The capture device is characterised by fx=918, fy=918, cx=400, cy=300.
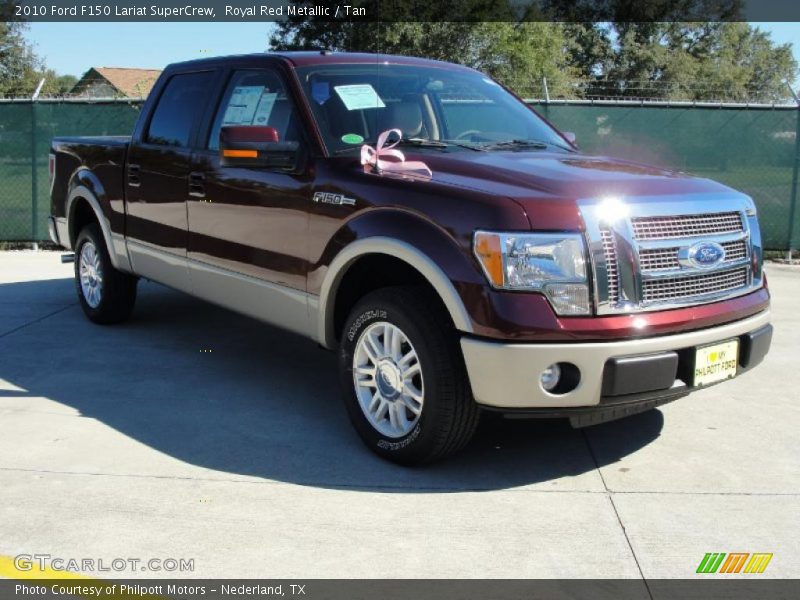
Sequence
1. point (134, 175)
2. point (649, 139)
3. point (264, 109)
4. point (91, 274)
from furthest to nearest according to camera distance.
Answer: point (649, 139) < point (91, 274) < point (134, 175) < point (264, 109)

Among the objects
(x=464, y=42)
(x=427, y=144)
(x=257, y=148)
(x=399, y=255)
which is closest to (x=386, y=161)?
(x=427, y=144)

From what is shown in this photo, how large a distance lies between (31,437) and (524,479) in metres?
2.52

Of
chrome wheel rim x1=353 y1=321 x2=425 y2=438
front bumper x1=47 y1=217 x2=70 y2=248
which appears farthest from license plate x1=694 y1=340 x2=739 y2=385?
front bumper x1=47 y1=217 x2=70 y2=248

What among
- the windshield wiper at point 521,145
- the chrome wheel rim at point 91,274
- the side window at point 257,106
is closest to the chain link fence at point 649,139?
the chrome wheel rim at point 91,274

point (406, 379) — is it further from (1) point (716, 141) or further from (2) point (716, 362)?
(1) point (716, 141)

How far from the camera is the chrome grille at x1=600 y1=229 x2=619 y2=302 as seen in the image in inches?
152

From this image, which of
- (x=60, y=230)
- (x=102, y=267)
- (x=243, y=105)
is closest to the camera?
(x=243, y=105)

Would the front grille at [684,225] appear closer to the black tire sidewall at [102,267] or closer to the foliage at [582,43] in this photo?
the black tire sidewall at [102,267]

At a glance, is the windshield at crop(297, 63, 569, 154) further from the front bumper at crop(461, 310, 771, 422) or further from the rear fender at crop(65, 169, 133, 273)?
the rear fender at crop(65, 169, 133, 273)

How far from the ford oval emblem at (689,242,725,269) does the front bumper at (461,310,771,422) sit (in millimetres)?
356

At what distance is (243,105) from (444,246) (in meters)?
2.13

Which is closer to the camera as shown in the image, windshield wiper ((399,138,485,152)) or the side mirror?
the side mirror

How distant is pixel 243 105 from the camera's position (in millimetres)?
5539

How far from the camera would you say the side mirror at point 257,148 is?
15.8 feet
